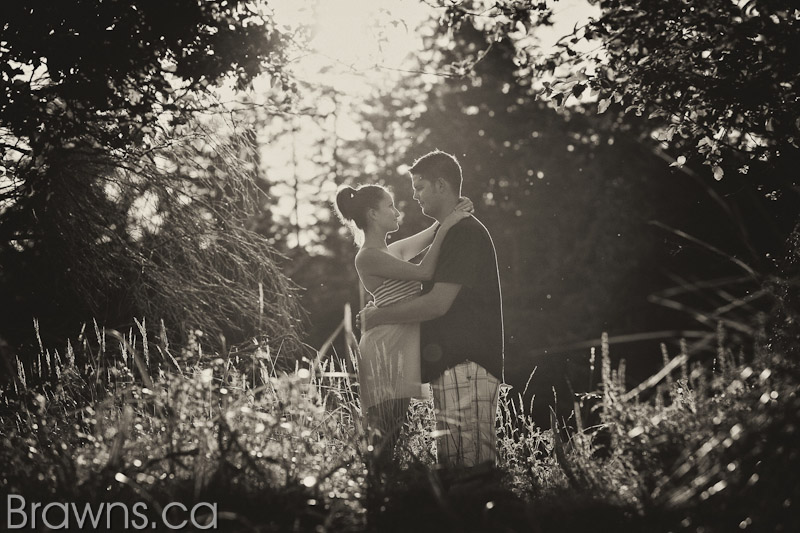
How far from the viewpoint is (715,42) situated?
525cm

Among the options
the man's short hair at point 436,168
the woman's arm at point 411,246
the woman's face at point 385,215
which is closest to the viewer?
the man's short hair at point 436,168

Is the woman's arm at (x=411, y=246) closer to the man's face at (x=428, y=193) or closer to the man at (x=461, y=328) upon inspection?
the man's face at (x=428, y=193)

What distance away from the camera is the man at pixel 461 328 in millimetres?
4363

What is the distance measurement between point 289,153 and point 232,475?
71.1 ft

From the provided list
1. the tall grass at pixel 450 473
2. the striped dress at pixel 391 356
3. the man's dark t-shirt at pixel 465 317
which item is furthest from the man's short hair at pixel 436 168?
the tall grass at pixel 450 473

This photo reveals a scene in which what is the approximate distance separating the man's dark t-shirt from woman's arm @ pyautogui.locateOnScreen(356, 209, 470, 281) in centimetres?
4

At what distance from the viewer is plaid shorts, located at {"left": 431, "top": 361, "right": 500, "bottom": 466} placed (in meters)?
4.27

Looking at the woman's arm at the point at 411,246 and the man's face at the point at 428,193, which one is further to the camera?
the woman's arm at the point at 411,246

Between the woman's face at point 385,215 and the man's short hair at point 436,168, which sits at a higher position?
the man's short hair at point 436,168

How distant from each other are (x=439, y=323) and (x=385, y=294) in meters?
0.39

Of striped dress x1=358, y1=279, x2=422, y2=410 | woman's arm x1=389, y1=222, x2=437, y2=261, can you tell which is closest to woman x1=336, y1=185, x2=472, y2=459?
striped dress x1=358, y1=279, x2=422, y2=410

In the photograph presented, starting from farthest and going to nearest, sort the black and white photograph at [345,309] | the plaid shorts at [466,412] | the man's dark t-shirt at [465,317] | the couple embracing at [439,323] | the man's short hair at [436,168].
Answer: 1. the man's short hair at [436,168]
2. the man's dark t-shirt at [465,317]
3. the couple embracing at [439,323]
4. the plaid shorts at [466,412]
5. the black and white photograph at [345,309]

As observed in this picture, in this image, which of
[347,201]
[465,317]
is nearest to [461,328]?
[465,317]

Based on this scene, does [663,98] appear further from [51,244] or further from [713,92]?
[51,244]
